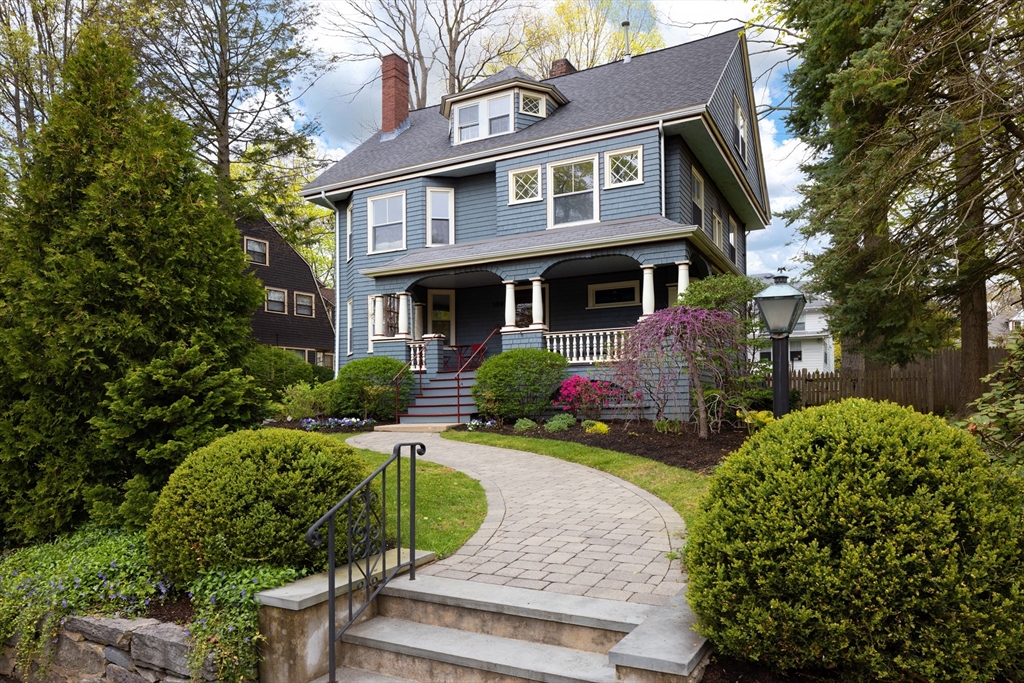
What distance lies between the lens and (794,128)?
48.3 feet

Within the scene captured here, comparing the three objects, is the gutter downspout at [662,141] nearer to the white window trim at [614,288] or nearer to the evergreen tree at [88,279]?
the white window trim at [614,288]

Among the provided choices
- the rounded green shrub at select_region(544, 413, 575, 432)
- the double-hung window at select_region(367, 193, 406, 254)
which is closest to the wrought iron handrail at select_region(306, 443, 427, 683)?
the rounded green shrub at select_region(544, 413, 575, 432)

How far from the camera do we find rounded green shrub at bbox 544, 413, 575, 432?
11.3 metres

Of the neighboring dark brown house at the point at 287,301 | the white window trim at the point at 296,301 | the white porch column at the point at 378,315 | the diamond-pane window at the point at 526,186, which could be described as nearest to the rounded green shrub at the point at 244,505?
the diamond-pane window at the point at 526,186

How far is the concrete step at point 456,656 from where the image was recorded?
10.3 ft

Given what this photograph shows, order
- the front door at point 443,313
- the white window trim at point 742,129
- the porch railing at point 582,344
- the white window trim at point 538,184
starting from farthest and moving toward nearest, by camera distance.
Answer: the white window trim at point 742,129
the front door at point 443,313
the white window trim at point 538,184
the porch railing at point 582,344

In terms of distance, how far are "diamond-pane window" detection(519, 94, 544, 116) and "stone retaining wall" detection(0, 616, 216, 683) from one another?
49.7 ft

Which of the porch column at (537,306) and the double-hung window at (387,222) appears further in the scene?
the double-hung window at (387,222)

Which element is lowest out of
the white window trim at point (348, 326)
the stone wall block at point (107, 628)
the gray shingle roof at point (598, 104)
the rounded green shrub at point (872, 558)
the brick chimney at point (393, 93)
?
the stone wall block at point (107, 628)

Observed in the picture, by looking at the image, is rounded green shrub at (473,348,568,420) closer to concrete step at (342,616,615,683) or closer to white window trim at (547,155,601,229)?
white window trim at (547,155,601,229)

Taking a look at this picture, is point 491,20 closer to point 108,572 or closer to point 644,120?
point 644,120

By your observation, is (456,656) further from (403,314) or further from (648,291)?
(403,314)

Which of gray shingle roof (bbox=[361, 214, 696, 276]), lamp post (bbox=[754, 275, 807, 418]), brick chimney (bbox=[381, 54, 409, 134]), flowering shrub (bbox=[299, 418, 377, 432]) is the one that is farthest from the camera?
brick chimney (bbox=[381, 54, 409, 134])

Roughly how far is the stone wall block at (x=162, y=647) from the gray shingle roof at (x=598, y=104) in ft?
43.0
